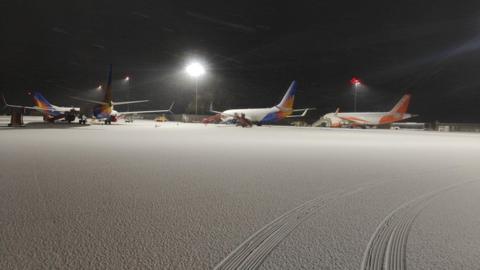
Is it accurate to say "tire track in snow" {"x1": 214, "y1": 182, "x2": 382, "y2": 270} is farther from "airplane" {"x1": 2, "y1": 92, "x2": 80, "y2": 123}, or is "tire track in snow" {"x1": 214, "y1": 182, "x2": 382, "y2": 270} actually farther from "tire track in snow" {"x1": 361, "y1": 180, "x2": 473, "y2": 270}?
"airplane" {"x1": 2, "y1": 92, "x2": 80, "y2": 123}

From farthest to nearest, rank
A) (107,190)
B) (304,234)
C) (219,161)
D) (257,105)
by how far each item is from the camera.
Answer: (257,105), (219,161), (107,190), (304,234)

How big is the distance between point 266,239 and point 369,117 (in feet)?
151

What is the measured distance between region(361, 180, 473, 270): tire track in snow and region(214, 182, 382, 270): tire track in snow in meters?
0.89

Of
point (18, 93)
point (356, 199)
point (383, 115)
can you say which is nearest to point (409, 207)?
point (356, 199)

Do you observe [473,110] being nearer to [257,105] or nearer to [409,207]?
[257,105]

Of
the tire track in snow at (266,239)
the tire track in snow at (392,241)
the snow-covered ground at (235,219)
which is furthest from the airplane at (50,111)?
the tire track in snow at (392,241)

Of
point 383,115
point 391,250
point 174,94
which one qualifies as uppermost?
point 174,94

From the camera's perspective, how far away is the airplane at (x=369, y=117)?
43906 millimetres

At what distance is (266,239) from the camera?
3.60 metres

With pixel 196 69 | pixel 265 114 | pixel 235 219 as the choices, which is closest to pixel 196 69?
pixel 196 69

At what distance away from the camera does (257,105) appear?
79312 millimetres

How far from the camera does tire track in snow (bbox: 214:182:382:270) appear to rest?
3.05 meters

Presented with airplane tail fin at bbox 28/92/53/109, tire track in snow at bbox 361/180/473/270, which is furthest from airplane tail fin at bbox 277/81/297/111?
tire track in snow at bbox 361/180/473/270

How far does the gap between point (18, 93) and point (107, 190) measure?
12140 centimetres
